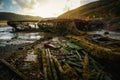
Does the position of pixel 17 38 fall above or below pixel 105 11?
below

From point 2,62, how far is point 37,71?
2.69m

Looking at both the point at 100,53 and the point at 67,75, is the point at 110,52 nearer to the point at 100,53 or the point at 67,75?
the point at 100,53

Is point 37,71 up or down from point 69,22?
down

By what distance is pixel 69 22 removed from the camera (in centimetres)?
2330

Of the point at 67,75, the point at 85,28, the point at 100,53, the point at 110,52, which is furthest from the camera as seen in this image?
the point at 85,28

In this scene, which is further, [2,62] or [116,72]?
[2,62]

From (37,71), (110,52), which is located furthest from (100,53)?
(37,71)

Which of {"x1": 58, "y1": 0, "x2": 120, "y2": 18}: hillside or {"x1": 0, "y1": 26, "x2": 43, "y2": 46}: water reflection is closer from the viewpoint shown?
{"x1": 0, "y1": 26, "x2": 43, "y2": 46}: water reflection

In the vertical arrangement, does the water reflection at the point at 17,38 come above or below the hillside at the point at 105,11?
below

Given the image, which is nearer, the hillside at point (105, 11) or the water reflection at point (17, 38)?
the water reflection at point (17, 38)

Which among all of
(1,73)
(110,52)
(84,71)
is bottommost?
(1,73)

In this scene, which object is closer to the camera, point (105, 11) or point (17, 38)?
point (17, 38)

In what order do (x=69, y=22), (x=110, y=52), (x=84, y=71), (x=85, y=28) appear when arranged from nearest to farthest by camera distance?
(x=84, y=71)
(x=110, y=52)
(x=69, y=22)
(x=85, y=28)

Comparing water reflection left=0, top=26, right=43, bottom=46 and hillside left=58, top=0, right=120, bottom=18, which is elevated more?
hillside left=58, top=0, right=120, bottom=18
